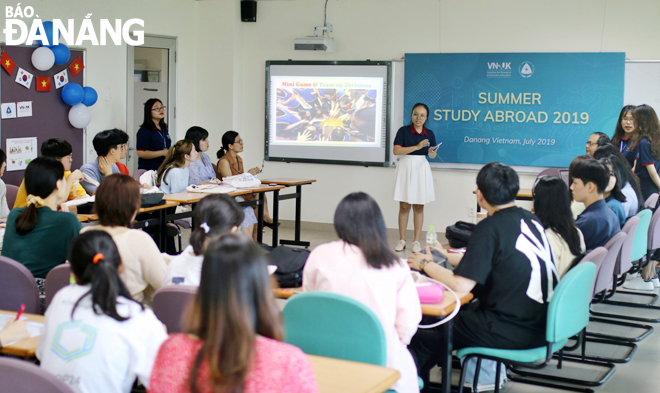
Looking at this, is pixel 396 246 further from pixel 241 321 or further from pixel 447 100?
pixel 241 321

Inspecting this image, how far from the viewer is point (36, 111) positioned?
6195mm

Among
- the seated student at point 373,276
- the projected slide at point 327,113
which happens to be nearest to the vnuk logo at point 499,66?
the projected slide at point 327,113

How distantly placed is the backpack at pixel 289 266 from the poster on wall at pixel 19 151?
161 inches

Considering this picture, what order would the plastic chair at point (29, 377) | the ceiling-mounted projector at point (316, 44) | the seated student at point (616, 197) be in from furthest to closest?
the ceiling-mounted projector at point (316, 44) < the seated student at point (616, 197) < the plastic chair at point (29, 377)

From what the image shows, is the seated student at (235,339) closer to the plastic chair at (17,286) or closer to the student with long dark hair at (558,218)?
the plastic chair at (17,286)

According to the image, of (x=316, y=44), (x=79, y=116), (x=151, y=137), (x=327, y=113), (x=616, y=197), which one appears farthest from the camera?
(x=327, y=113)

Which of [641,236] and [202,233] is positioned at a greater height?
[202,233]

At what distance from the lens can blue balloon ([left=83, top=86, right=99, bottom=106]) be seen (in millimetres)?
6527

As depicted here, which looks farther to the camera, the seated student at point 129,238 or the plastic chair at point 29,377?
the seated student at point 129,238

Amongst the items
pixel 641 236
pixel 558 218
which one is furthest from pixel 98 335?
pixel 641 236

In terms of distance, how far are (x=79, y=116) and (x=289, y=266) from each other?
174 inches

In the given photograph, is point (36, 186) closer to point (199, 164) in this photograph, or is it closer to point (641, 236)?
point (199, 164)

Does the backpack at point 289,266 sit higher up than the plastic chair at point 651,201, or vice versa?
the plastic chair at point 651,201

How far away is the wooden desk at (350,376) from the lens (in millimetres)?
1706
